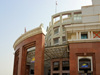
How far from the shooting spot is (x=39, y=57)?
2328 centimetres

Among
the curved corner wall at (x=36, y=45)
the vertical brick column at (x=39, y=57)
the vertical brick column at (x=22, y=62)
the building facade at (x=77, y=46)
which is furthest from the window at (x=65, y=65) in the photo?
the vertical brick column at (x=39, y=57)

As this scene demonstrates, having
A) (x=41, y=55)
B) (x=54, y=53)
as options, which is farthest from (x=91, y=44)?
(x=54, y=53)

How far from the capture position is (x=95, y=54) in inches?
874

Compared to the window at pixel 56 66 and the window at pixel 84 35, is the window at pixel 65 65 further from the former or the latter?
the window at pixel 84 35

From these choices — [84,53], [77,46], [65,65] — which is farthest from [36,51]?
[65,65]

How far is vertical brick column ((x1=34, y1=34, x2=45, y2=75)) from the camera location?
22.9m

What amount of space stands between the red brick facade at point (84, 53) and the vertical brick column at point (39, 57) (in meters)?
4.06

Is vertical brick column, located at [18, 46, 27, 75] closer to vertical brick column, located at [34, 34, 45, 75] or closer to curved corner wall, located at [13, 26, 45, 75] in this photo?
curved corner wall, located at [13, 26, 45, 75]

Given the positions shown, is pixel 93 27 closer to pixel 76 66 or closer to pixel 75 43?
pixel 75 43

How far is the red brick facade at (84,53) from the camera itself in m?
22.0

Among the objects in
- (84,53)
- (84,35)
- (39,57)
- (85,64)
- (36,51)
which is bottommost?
(85,64)

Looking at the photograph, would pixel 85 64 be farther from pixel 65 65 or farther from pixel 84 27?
pixel 65 65

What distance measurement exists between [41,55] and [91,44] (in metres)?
7.00

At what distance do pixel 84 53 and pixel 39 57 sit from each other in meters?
6.17
